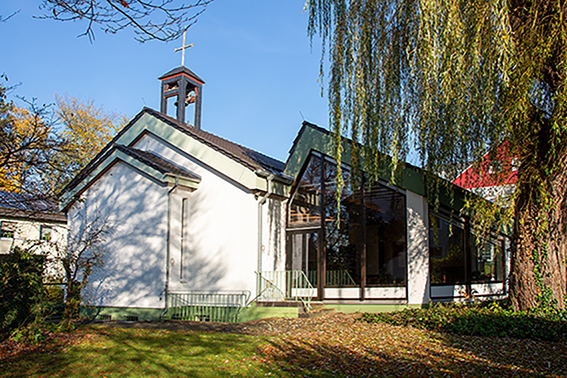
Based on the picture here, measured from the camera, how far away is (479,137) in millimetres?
9438

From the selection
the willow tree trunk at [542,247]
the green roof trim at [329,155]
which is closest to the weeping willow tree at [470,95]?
the willow tree trunk at [542,247]

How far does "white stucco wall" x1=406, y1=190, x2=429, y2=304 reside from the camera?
11.5m

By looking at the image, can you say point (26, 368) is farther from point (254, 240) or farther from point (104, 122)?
point (104, 122)

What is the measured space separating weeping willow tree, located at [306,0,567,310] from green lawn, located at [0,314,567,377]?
2549 mm

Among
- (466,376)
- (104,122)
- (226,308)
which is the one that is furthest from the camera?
(104,122)

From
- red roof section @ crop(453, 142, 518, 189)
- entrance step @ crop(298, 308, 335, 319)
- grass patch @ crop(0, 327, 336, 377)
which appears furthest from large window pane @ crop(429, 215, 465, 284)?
grass patch @ crop(0, 327, 336, 377)

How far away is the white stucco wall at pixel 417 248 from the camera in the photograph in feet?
37.9

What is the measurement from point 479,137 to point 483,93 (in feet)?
4.09

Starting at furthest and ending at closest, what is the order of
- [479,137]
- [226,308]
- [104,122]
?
1. [104,122]
2. [226,308]
3. [479,137]

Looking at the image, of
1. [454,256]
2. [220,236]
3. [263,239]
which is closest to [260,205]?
[263,239]

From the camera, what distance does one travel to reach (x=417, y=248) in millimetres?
Answer: 11742

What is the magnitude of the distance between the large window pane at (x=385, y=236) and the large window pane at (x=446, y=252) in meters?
0.78

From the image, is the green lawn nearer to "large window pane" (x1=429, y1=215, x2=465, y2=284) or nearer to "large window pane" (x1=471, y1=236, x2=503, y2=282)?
"large window pane" (x1=429, y1=215, x2=465, y2=284)

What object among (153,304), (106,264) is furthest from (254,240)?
(106,264)
